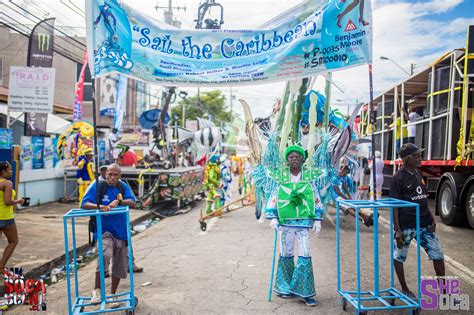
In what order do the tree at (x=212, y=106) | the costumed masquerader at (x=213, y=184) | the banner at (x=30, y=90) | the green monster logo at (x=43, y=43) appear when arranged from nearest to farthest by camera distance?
the banner at (x=30, y=90), the costumed masquerader at (x=213, y=184), the green monster logo at (x=43, y=43), the tree at (x=212, y=106)

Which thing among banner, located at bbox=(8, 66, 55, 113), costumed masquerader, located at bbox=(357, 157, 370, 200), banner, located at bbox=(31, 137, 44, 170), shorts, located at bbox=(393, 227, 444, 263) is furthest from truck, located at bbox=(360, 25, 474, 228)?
banner, located at bbox=(31, 137, 44, 170)

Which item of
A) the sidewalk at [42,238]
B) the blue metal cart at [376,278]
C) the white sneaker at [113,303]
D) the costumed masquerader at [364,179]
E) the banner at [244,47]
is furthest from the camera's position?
the costumed masquerader at [364,179]

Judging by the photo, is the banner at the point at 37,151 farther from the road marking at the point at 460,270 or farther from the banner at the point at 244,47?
the road marking at the point at 460,270

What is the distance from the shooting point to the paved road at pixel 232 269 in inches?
185

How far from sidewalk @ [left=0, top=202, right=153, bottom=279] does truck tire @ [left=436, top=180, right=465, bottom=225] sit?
724 centimetres

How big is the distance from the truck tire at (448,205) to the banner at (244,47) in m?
6.22

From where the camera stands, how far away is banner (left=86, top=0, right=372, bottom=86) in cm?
462

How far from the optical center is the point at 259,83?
491 centimetres

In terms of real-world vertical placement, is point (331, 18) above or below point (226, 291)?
above

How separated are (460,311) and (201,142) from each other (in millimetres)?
11967

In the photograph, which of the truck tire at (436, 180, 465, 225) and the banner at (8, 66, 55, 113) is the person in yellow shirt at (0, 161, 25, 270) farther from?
the truck tire at (436, 180, 465, 225)

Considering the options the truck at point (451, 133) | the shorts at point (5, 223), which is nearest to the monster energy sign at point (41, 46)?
the shorts at point (5, 223)

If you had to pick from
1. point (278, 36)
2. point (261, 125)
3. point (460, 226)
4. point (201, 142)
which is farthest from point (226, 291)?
point (201, 142)

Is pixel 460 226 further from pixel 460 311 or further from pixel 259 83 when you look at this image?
pixel 259 83
